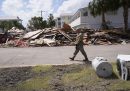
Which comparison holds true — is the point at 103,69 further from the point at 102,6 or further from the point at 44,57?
the point at 102,6

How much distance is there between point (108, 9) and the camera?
154ft

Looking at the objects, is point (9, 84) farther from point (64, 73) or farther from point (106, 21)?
point (106, 21)

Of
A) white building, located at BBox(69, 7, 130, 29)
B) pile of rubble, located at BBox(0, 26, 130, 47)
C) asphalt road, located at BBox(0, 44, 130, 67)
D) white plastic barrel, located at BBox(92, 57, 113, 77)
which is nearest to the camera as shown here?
white plastic barrel, located at BBox(92, 57, 113, 77)

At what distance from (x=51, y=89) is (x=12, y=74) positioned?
9.92 ft

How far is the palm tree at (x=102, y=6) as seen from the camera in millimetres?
45838

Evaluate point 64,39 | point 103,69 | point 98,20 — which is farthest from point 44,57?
point 98,20

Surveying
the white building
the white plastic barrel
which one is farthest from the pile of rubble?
the white plastic barrel

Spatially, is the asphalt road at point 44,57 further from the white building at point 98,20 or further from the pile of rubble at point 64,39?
the white building at point 98,20

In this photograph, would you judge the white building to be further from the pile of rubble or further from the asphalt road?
the asphalt road

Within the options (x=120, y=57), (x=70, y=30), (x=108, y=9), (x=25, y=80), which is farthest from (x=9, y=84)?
(x=108, y=9)

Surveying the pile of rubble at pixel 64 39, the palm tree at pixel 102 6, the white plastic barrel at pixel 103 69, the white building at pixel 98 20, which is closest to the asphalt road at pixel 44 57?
the white plastic barrel at pixel 103 69

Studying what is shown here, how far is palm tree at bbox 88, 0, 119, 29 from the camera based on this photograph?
45838mm

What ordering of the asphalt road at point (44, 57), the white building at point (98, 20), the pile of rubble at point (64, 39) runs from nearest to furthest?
the asphalt road at point (44, 57), the pile of rubble at point (64, 39), the white building at point (98, 20)

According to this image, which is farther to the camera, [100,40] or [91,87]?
[100,40]
